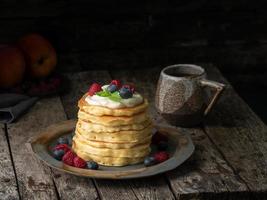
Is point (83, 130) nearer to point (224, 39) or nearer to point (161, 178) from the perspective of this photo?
point (161, 178)

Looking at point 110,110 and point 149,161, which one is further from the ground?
point 110,110

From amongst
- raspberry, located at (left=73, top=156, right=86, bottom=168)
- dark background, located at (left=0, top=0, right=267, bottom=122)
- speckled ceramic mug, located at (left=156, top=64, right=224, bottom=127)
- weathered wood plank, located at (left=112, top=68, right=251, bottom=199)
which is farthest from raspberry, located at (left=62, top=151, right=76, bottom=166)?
dark background, located at (left=0, top=0, right=267, bottom=122)

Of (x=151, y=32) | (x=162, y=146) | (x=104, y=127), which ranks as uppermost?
(x=104, y=127)

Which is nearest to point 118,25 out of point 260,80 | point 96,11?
point 96,11

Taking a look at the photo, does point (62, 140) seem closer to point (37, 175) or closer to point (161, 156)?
point (37, 175)

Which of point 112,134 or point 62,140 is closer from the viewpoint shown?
point 112,134

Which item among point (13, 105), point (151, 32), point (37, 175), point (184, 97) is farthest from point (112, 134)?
point (151, 32)
